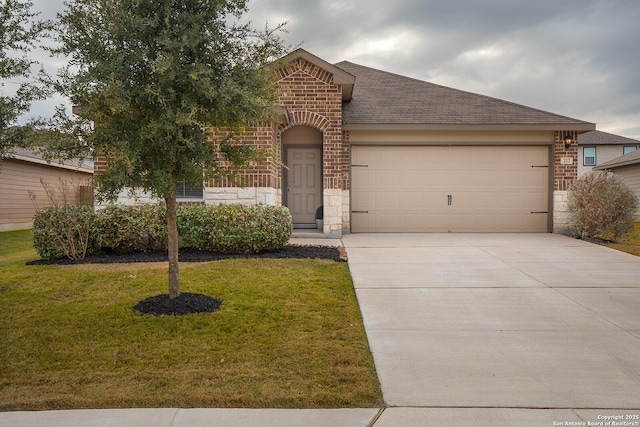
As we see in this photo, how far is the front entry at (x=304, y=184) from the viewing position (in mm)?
A: 12945

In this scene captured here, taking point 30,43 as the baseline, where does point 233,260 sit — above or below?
below

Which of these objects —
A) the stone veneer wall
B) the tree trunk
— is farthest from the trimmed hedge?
the stone veneer wall

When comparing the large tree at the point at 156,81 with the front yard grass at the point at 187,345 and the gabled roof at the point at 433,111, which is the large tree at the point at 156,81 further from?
the gabled roof at the point at 433,111

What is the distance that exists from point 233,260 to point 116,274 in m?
1.97

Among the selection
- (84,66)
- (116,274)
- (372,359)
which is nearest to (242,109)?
(84,66)

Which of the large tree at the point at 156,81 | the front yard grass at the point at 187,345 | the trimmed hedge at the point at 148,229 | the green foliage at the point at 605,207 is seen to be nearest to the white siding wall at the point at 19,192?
the trimmed hedge at the point at 148,229

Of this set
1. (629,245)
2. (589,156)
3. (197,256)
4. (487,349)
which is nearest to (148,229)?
(197,256)

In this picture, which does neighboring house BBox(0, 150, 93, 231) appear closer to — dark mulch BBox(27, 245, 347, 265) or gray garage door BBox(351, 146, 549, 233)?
dark mulch BBox(27, 245, 347, 265)

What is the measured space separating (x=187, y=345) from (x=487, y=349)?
2.80m

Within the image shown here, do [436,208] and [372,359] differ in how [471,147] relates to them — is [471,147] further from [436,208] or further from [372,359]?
[372,359]

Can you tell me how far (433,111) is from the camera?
44.4ft

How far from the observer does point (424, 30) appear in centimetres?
1334

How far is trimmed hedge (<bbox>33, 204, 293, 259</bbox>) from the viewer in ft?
30.0

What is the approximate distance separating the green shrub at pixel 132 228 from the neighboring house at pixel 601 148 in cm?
3051
